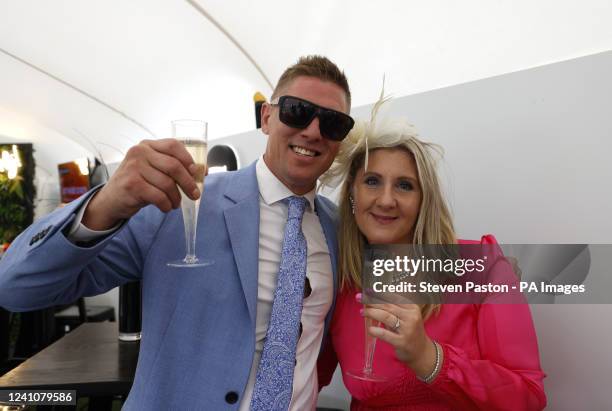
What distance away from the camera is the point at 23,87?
31.7ft

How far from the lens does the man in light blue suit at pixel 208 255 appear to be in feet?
3.83

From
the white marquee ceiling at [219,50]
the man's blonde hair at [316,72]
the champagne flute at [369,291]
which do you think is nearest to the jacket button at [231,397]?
the champagne flute at [369,291]

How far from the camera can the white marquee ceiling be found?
8.05ft

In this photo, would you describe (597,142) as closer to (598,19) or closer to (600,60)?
(600,60)

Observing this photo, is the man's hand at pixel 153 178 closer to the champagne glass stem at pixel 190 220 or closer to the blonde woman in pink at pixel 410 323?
the champagne glass stem at pixel 190 220

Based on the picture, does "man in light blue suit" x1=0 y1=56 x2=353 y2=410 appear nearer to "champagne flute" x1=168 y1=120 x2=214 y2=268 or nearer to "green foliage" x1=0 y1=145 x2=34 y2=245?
"champagne flute" x1=168 y1=120 x2=214 y2=268

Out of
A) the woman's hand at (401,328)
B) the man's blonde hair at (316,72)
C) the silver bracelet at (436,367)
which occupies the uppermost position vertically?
the man's blonde hair at (316,72)

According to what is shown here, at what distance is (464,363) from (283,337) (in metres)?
0.58

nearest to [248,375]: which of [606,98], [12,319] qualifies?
[606,98]

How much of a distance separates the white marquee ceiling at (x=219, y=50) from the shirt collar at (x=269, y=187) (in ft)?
4.49

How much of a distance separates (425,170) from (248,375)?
1.02m

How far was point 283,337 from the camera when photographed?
4.92 feet

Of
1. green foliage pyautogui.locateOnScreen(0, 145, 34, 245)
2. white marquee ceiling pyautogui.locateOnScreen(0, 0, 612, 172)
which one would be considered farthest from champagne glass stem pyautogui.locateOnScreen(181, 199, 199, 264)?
green foliage pyautogui.locateOnScreen(0, 145, 34, 245)

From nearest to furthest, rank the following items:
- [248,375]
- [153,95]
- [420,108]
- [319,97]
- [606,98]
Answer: [248,375], [606,98], [319,97], [420,108], [153,95]
